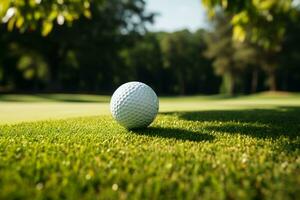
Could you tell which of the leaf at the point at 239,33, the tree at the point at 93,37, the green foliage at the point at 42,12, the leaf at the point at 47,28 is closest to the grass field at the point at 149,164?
the leaf at the point at 239,33

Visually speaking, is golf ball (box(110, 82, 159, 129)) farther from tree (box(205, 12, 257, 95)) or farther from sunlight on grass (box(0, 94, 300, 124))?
tree (box(205, 12, 257, 95))

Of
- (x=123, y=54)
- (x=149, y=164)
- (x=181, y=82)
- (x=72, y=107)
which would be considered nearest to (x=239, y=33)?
(x=149, y=164)

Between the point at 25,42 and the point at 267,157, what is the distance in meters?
41.7

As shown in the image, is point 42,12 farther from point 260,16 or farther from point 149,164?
point 260,16

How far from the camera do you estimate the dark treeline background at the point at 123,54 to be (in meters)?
44.3

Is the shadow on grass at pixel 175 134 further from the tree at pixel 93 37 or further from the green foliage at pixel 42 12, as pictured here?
the tree at pixel 93 37

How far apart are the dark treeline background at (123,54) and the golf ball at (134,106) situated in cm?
2893

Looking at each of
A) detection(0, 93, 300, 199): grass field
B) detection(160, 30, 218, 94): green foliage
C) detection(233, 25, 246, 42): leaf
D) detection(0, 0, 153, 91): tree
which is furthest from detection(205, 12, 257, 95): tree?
detection(233, 25, 246, 42): leaf

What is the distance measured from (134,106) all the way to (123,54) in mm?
68862

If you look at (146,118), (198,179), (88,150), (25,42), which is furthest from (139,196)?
(25,42)

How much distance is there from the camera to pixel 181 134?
729 cm

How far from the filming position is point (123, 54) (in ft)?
249

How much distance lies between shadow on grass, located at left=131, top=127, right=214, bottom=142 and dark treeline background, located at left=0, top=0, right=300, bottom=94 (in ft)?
96.6

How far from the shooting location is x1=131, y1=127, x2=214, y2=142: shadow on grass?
6.85m
